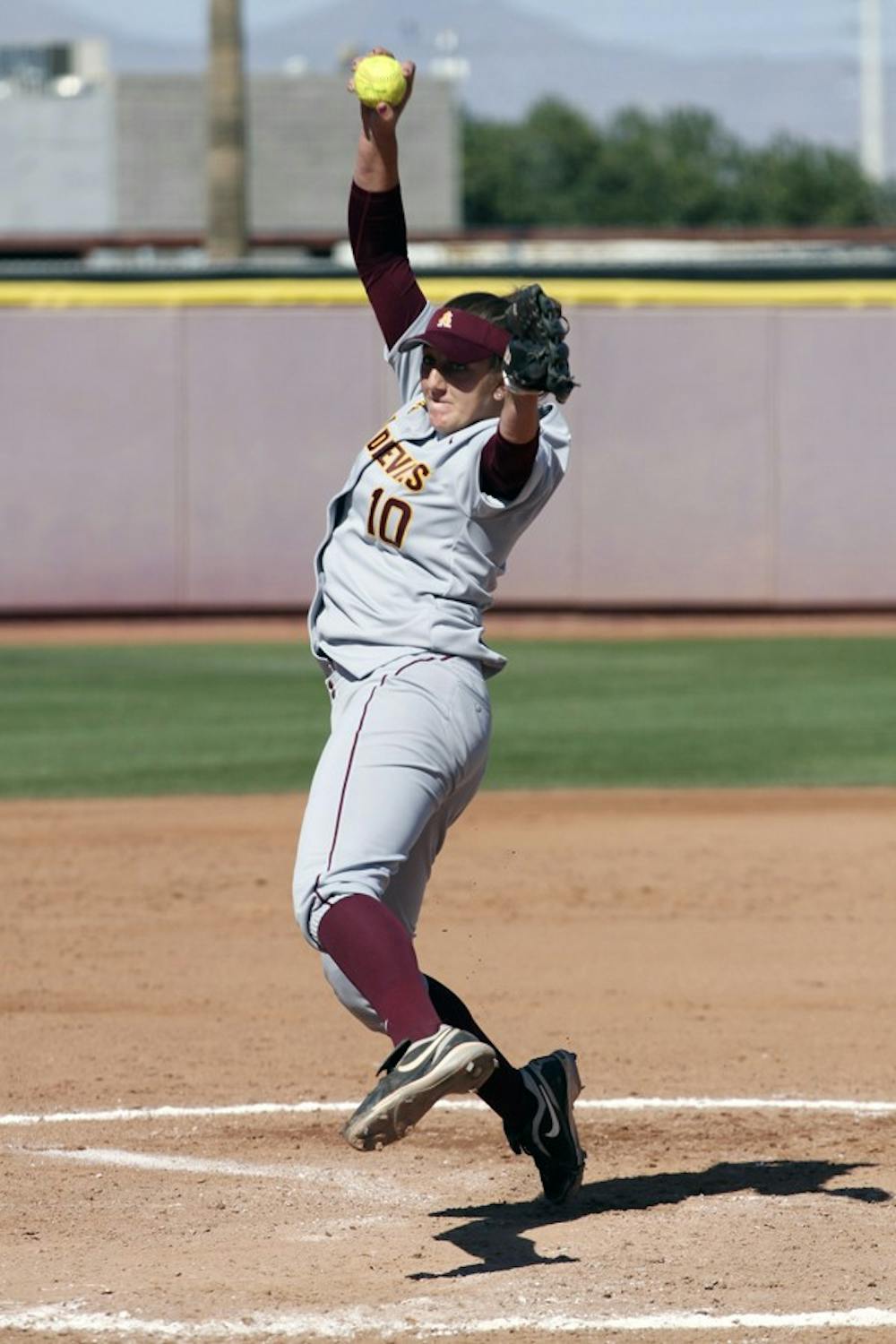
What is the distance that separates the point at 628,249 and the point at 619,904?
21971 mm

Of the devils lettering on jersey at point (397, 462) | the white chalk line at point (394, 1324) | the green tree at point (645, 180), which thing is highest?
the green tree at point (645, 180)

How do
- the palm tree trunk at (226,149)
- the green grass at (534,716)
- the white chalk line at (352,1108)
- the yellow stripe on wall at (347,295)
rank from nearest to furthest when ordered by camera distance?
the white chalk line at (352,1108) → the green grass at (534,716) → the yellow stripe on wall at (347,295) → the palm tree trunk at (226,149)

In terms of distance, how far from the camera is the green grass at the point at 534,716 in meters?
10.0

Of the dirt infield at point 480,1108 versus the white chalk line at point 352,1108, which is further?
the white chalk line at point 352,1108

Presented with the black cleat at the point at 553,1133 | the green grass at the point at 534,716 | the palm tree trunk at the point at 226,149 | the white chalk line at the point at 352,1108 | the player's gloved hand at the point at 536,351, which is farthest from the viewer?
the palm tree trunk at the point at 226,149

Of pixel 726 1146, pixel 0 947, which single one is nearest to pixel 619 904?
pixel 0 947

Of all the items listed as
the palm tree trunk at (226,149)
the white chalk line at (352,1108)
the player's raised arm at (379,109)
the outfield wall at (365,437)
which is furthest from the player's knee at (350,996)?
the palm tree trunk at (226,149)

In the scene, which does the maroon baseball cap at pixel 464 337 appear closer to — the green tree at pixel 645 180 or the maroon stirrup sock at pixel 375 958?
the maroon stirrup sock at pixel 375 958

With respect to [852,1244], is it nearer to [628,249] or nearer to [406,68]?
[406,68]

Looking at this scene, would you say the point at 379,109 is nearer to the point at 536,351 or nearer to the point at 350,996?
the point at 536,351

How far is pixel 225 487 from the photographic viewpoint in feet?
54.5

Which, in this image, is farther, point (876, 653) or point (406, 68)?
point (876, 653)

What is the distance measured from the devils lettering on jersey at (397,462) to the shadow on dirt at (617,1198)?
4.39 ft

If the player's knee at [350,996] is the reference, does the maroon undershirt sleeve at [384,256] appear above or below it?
above
